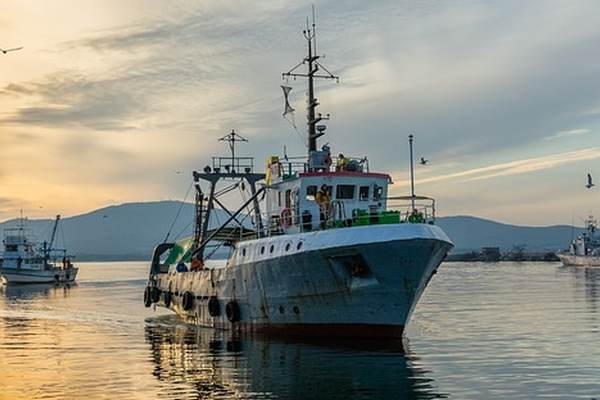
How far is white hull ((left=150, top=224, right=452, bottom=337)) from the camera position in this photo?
30.1 m

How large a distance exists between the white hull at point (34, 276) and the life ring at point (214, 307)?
258 feet

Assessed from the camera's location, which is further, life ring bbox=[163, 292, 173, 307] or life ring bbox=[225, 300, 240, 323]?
life ring bbox=[163, 292, 173, 307]

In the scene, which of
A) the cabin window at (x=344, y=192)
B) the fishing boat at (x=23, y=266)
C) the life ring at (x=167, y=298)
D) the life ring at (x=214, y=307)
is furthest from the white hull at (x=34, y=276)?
the cabin window at (x=344, y=192)

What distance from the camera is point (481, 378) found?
23.9m

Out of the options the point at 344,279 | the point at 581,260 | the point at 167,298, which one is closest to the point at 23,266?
the point at 167,298

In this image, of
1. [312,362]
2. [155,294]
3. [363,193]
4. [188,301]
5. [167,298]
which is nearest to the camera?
[312,362]

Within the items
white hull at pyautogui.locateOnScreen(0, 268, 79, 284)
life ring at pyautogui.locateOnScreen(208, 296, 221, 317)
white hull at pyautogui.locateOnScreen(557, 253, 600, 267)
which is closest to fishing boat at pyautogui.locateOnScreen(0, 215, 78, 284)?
white hull at pyautogui.locateOnScreen(0, 268, 79, 284)

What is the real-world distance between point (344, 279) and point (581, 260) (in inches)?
5339

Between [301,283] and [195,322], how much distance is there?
1174 centimetres

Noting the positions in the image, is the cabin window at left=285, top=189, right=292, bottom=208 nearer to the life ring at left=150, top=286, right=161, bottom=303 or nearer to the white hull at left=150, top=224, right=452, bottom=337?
the white hull at left=150, top=224, right=452, bottom=337

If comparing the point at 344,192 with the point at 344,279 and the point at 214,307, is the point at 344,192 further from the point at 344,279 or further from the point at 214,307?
the point at 214,307

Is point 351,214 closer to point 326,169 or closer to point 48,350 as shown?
point 326,169

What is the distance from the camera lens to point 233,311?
3631 centimetres

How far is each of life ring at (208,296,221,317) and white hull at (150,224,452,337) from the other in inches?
145
